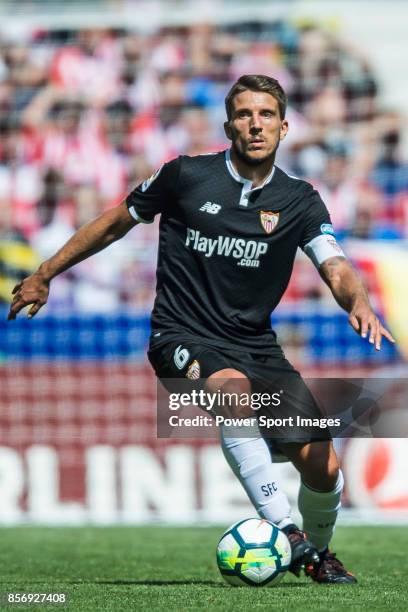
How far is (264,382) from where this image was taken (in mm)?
5605

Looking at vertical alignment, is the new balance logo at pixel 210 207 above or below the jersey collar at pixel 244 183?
below

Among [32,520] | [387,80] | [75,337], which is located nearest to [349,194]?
[387,80]

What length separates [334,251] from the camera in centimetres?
565

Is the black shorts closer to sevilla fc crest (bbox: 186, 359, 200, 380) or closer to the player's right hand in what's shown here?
sevilla fc crest (bbox: 186, 359, 200, 380)

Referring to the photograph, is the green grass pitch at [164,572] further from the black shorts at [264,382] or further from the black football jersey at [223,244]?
the black football jersey at [223,244]

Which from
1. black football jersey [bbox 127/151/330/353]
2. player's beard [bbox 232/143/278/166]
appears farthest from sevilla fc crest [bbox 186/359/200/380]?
player's beard [bbox 232/143/278/166]

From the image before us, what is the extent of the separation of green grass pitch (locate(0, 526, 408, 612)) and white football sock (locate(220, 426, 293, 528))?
34 cm

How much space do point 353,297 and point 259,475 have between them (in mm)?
933

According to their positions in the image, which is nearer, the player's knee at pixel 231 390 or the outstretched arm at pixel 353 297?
the outstretched arm at pixel 353 297

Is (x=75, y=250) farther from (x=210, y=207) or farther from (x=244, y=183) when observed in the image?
(x=244, y=183)

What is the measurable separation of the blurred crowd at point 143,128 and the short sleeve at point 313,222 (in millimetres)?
6632

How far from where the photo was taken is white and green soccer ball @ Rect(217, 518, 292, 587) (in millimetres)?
5289

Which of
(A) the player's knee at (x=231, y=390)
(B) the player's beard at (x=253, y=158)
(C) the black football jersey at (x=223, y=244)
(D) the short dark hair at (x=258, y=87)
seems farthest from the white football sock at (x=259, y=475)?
(D) the short dark hair at (x=258, y=87)

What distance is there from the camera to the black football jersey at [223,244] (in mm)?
5707
